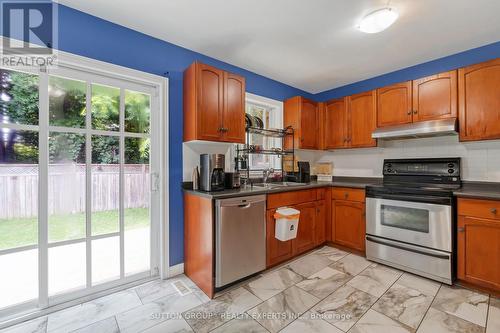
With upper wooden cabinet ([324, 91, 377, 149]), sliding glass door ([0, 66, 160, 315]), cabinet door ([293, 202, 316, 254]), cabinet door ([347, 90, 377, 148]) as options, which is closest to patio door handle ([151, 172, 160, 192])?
sliding glass door ([0, 66, 160, 315])

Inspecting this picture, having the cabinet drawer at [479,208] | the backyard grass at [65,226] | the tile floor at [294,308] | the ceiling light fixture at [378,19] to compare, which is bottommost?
the tile floor at [294,308]

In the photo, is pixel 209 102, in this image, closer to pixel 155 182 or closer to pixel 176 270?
pixel 155 182

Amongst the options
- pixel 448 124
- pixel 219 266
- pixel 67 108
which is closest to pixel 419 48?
pixel 448 124

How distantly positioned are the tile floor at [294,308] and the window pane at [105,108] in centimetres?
156

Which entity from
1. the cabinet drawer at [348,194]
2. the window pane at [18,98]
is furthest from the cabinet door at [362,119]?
the window pane at [18,98]

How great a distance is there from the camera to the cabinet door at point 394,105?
108 inches

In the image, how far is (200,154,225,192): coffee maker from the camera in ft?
7.24

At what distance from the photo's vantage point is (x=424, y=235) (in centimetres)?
229

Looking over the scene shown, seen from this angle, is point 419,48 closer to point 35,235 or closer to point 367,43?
point 367,43

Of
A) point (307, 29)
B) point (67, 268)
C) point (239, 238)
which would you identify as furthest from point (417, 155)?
point (67, 268)

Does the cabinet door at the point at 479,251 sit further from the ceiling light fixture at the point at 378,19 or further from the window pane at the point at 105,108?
the window pane at the point at 105,108

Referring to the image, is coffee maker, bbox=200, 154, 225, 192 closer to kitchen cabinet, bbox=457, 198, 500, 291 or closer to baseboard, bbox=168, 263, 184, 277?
baseboard, bbox=168, 263, 184, 277

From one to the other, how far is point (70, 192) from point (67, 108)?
0.72 m

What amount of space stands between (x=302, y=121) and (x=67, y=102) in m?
2.79
